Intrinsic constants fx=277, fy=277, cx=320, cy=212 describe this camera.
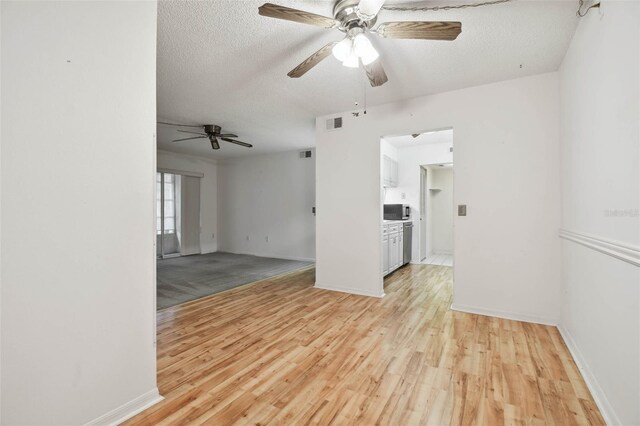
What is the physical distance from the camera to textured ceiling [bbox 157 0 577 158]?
1.95m

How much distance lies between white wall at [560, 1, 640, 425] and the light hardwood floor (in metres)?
0.29

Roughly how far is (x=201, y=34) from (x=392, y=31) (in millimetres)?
1473

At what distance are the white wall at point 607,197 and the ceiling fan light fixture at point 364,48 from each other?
1.24 meters

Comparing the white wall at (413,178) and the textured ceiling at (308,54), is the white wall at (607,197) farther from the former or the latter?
the white wall at (413,178)

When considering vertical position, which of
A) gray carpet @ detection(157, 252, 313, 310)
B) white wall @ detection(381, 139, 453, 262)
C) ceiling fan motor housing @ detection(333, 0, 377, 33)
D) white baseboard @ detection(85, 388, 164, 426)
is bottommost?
gray carpet @ detection(157, 252, 313, 310)

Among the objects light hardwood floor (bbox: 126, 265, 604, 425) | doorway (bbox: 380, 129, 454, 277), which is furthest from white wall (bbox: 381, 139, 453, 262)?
light hardwood floor (bbox: 126, 265, 604, 425)

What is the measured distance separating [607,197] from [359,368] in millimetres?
1859

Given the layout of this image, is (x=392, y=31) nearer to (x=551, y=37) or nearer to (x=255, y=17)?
(x=255, y=17)

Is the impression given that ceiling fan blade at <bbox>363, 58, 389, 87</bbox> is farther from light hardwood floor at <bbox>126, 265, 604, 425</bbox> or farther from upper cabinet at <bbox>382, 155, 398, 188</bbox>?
upper cabinet at <bbox>382, 155, 398, 188</bbox>

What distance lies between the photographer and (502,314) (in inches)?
117

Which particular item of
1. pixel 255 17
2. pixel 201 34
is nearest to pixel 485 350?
pixel 255 17

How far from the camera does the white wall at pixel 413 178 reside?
18.7ft

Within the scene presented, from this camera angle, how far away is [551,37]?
2191mm

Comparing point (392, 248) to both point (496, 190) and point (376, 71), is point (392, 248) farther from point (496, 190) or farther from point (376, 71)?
point (376, 71)
